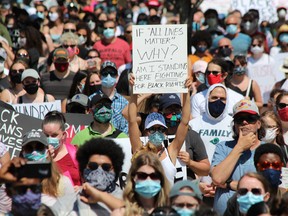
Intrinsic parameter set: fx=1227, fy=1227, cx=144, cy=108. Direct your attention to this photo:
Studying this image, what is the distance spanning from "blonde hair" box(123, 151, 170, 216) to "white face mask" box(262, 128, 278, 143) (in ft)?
7.52

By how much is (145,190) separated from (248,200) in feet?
2.56

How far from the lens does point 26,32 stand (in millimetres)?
19234

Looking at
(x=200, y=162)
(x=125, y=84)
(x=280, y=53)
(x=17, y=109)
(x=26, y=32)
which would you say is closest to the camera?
(x=200, y=162)

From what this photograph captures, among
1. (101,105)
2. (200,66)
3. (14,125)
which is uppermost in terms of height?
(200,66)

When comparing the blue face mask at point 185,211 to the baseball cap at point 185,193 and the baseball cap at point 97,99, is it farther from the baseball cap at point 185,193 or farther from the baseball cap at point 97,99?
the baseball cap at point 97,99

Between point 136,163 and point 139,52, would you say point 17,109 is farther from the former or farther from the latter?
point 136,163

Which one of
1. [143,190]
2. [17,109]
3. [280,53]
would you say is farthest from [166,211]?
[280,53]

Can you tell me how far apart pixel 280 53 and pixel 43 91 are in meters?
4.40

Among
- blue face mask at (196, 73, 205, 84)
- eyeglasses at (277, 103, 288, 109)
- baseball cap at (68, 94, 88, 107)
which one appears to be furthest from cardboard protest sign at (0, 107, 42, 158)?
blue face mask at (196, 73, 205, 84)

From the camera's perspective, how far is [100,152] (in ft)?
32.5

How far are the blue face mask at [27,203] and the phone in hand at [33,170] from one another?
0.19 metres

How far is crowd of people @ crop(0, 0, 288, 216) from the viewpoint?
30.4ft

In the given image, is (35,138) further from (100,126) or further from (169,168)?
(100,126)

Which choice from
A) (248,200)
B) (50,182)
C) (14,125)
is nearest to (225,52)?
(14,125)
